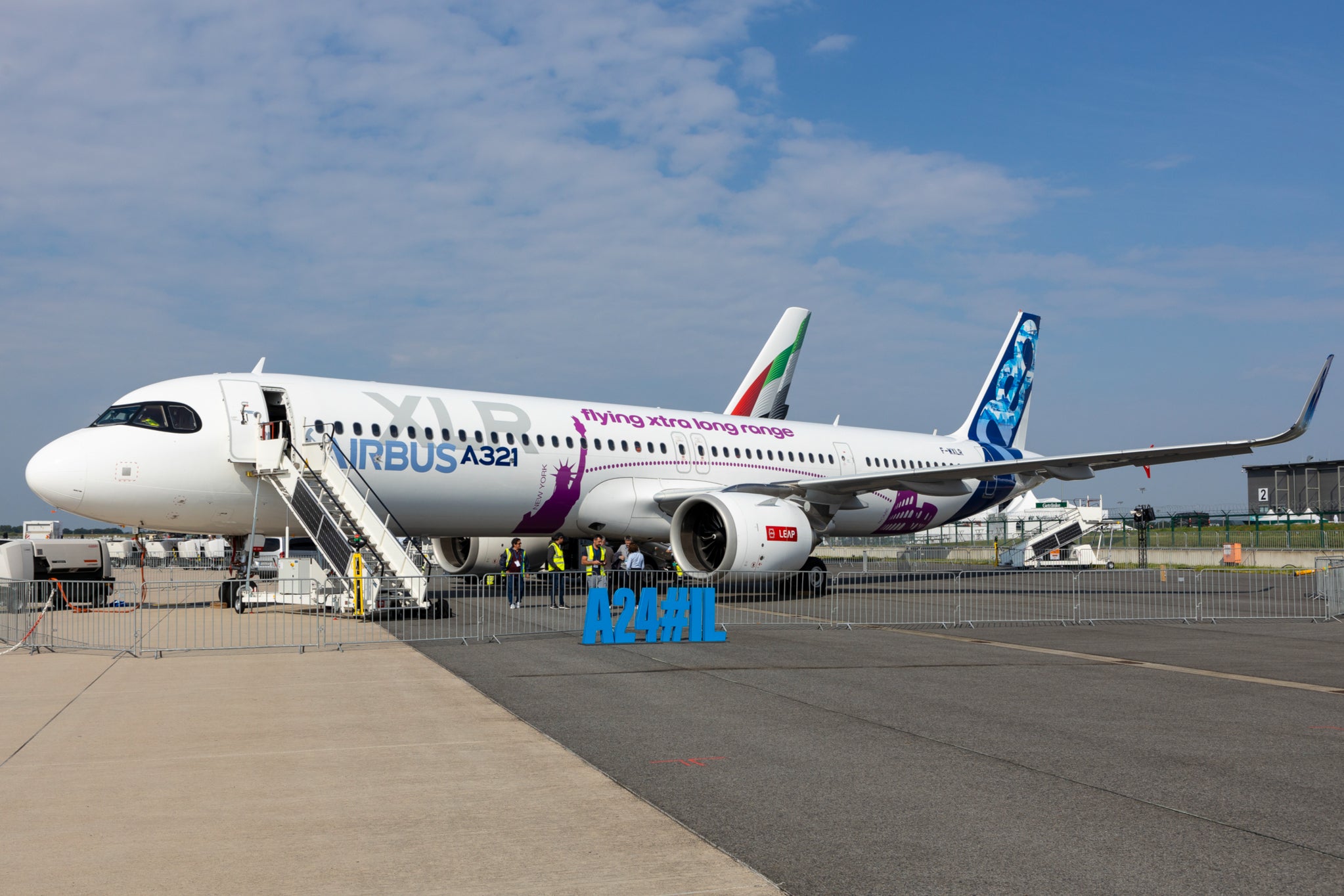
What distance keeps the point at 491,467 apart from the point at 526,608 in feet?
8.84

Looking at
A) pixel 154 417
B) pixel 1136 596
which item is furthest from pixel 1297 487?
pixel 154 417

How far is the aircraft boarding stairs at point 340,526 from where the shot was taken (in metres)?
16.3

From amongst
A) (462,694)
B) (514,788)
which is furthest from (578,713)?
(514,788)

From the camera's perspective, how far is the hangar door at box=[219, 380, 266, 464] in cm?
1781

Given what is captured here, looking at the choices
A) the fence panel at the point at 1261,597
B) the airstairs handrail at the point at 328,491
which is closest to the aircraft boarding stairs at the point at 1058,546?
the fence panel at the point at 1261,597

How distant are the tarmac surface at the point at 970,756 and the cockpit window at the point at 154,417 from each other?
25.5 ft

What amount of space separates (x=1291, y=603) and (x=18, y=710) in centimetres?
2151

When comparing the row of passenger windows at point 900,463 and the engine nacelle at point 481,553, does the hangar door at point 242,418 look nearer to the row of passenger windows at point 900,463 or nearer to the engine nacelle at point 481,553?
the engine nacelle at point 481,553

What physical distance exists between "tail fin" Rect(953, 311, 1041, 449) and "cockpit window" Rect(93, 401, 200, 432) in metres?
21.3

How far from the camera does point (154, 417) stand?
17422mm

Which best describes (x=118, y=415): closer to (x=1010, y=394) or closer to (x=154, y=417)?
(x=154, y=417)

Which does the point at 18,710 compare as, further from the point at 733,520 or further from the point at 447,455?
the point at 733,520

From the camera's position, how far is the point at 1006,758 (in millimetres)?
6812

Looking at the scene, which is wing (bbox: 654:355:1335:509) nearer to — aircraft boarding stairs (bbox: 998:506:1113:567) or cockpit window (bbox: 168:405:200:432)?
cockpit window (bbox: 168:405:200:432)
